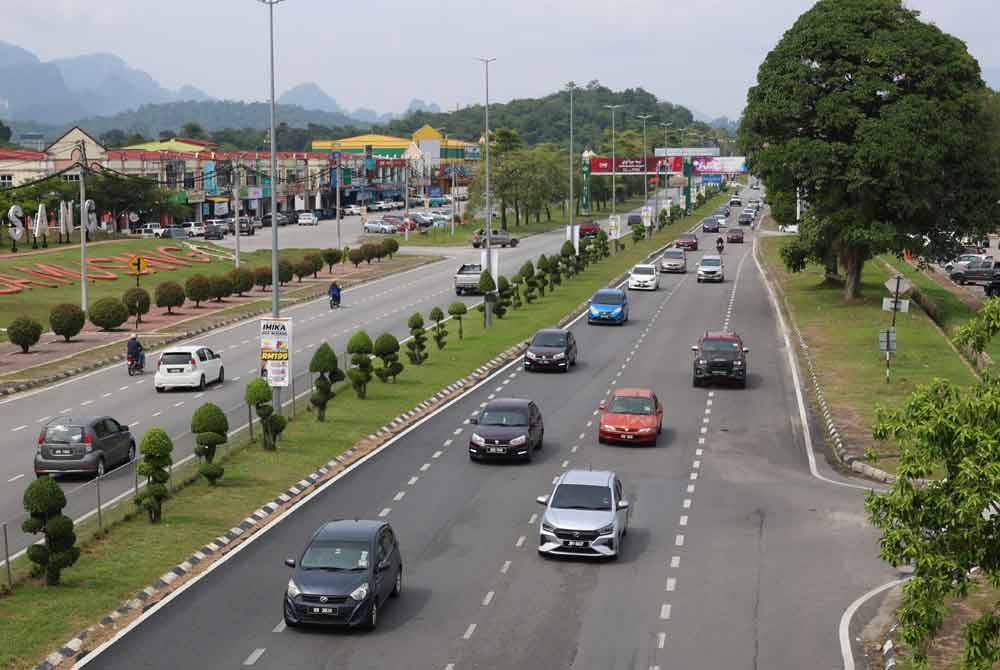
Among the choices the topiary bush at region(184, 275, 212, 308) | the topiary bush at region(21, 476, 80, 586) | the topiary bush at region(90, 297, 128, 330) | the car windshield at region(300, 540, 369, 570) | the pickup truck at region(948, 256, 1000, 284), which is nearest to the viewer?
the car windshield at region(300, 540, 369, 570)

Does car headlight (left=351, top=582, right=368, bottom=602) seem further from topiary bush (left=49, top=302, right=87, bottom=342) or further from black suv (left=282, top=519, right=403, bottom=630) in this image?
topiary bush (left=49, top=302, right=87, bottom=342)

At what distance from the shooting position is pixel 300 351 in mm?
54969

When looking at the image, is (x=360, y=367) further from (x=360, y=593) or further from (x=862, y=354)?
(x=360, y=593)

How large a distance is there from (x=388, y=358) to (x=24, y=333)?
1648 cm

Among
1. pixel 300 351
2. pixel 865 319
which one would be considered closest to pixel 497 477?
pixel 300 351

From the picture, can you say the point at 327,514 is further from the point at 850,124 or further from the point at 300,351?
the point at 850,124

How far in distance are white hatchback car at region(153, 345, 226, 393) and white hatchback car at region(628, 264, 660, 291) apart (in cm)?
3932

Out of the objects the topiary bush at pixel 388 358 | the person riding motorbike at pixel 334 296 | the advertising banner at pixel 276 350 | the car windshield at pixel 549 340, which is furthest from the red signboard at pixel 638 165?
the advertising banner at pixel 276 350

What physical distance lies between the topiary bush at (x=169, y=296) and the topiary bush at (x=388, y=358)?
23.6 meters

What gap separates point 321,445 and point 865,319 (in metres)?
35.3

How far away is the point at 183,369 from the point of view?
44594 mm

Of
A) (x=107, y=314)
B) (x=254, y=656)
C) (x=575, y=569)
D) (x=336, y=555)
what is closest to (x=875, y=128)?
(x=107, y=314)

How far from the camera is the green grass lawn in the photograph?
4097 centimetres

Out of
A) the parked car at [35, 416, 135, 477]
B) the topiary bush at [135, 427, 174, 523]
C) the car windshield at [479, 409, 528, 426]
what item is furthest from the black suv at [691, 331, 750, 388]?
the topiary bush at [135, 427, 174, 523]
